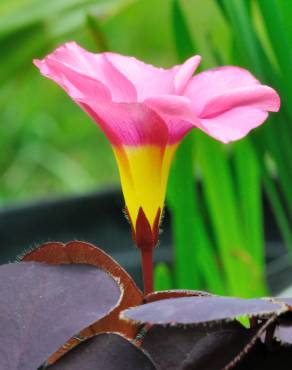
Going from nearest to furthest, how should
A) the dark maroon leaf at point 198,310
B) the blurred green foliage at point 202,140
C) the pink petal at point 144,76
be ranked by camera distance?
the dark maroon leaf at point 198,310
the pink petal at point 144,76
the blurred green foliage at point 202,140

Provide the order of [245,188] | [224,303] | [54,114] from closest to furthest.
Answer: [224,303] → [245,188] → [54,114]

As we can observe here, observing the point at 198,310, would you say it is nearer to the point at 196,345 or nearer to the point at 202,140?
the point at 196,345

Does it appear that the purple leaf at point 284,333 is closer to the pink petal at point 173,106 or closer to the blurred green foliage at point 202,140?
the pink petal at point 173,106

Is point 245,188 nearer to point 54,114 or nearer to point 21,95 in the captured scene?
point 21,95

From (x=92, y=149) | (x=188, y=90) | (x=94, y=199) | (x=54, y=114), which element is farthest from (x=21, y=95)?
(x=188, y=90)

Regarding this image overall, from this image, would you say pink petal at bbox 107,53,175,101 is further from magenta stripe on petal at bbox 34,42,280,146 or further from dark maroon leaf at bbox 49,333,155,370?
dark maroon leaf at bbox 49,333,155,370

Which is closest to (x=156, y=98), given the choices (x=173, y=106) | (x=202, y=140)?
(x=173, y=106)

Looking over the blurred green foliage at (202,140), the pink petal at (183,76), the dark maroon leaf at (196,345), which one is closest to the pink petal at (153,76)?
the pink petal at (183,76)

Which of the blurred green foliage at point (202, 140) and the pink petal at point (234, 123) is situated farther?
the blurred green foliage at point (202, 140)
